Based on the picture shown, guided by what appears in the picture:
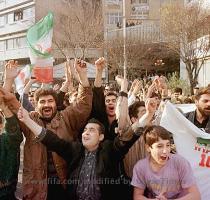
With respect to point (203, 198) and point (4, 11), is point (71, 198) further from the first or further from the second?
point (4, 11)

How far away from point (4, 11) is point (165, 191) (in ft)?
178

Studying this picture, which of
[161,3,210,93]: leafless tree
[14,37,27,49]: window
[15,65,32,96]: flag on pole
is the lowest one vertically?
[15,65,32,96]: flag on pole

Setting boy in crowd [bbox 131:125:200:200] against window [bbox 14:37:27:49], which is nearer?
boy in crowd [bbox 131:125:200:200]

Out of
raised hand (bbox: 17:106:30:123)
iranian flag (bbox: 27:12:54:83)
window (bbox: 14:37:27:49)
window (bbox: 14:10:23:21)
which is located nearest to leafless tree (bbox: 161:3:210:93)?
iranian flag (bbox: 27:12:54:83)

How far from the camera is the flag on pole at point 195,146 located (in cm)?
421

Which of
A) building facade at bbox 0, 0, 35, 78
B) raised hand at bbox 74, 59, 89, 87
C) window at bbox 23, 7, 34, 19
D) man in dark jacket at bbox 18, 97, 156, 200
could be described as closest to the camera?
man in dark jacket at bbox 18, 97, 156, 200

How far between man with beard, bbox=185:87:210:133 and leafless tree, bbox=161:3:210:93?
1805 centimetres

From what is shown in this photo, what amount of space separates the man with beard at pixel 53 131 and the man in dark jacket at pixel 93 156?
0.18 m

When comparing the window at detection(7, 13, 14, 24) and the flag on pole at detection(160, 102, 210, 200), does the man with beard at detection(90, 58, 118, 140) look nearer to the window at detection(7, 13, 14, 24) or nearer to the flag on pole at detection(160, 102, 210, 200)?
the flag on pole at detection(160, 102, 210, 200)

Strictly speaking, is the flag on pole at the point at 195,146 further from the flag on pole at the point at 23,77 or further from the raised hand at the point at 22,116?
the flag on pole at the point at 23,77

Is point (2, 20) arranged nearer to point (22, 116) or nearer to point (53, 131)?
point (53, 131)

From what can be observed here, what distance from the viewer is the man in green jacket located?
371cm

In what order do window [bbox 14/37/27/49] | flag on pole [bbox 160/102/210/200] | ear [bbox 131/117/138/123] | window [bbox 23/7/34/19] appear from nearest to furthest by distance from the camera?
1. flag on pole [bbox 160/102/210/200]
2. ear [bbox 131/117/138/123]
3. window [bbox 23/7/34/19]
4. window [bbox 14/37/27/49]

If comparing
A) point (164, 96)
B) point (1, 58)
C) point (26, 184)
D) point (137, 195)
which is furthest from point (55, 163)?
point (1, 58)
